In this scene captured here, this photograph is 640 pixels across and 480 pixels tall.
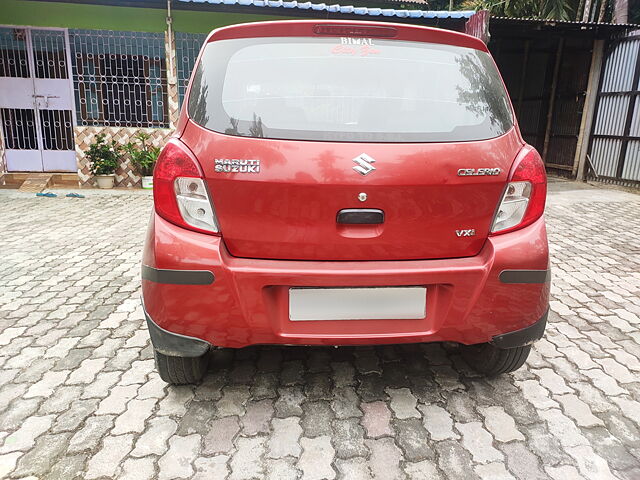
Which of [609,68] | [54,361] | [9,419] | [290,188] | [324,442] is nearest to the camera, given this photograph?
[290,188]

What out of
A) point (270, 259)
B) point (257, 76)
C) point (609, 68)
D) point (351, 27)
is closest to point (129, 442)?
point (270, 259)

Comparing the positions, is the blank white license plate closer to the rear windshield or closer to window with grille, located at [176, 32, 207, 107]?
the rear windshield

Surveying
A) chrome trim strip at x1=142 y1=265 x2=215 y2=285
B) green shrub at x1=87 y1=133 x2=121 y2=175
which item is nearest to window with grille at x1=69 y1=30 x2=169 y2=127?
green shrub at x1=87 y1=133 x2=121 y2=175

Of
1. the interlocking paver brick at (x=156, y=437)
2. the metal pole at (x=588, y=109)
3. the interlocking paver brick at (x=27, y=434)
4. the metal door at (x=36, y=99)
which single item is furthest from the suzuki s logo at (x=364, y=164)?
the metal pole at (x=588, y=109)

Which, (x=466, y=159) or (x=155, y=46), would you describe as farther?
(x=155, y=46)

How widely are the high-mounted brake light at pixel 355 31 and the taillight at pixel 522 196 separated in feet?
2.43

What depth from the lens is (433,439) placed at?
1922 millimetres

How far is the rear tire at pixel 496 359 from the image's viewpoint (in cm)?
222

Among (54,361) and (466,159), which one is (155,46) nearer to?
(54,361)

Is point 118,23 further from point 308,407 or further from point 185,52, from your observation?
point 308,407

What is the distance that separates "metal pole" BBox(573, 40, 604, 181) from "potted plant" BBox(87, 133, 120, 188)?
8953 millimetres

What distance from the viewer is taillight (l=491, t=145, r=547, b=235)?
190 cm

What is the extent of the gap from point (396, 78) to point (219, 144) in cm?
77

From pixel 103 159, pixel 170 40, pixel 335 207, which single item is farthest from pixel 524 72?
pixel 335 207
